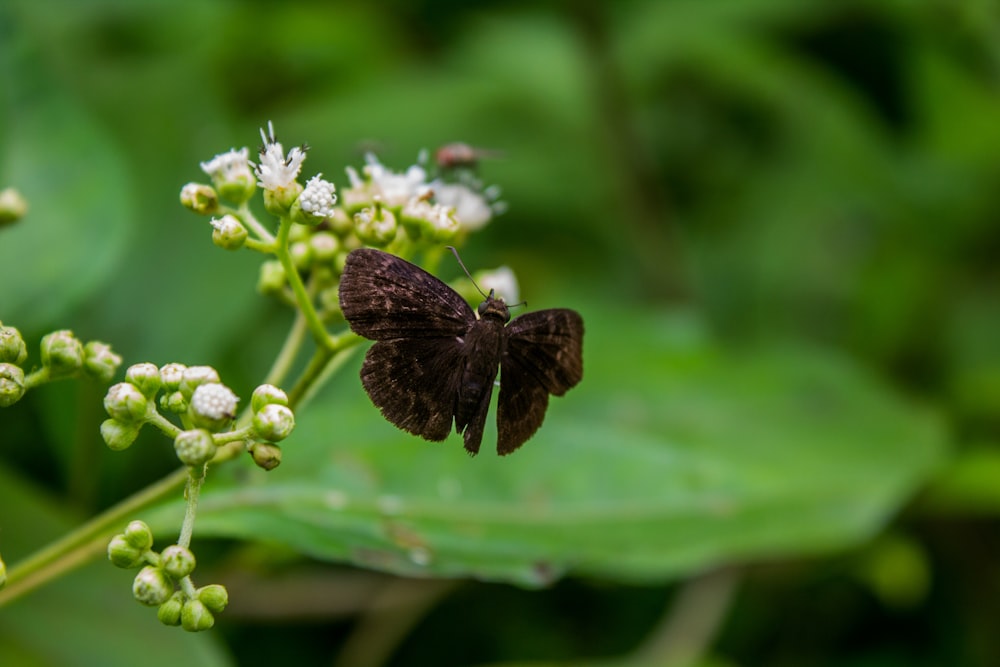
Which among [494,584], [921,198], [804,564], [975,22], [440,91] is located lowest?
[494,584]

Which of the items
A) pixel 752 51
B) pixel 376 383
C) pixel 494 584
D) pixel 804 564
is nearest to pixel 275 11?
pixel 752 51

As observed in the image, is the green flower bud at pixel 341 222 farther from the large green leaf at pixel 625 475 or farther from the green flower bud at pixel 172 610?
the green flower bud at pixel 172 610

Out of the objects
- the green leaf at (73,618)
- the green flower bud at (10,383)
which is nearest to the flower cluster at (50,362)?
the green flower bud at (10,383)

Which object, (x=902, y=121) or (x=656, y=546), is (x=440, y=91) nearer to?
(x=902, y=121)

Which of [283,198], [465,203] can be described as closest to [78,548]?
[283,198]

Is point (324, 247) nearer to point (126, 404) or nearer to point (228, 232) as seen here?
point (228, 232)

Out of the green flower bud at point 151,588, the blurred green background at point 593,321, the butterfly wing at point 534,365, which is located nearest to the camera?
the green flower bud at point 151,588
